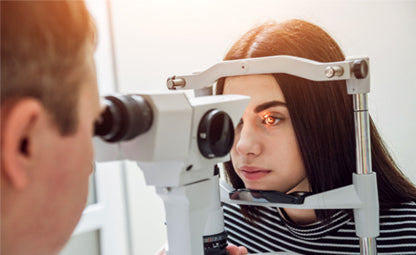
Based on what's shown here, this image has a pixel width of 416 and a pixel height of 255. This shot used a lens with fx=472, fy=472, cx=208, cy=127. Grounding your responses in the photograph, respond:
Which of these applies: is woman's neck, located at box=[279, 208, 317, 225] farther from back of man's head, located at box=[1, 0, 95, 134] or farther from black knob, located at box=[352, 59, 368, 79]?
back of man's head, located at box=[1, 0, 95, 134]

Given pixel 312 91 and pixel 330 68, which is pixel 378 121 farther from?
pixel 330 68

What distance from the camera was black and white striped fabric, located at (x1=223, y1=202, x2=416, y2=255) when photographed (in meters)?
1.04

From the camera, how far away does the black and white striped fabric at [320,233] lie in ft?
3.42

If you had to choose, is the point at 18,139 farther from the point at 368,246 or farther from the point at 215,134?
the point at 368,246

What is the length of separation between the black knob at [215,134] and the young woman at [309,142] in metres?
0.35

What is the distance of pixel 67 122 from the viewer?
0.45 metres

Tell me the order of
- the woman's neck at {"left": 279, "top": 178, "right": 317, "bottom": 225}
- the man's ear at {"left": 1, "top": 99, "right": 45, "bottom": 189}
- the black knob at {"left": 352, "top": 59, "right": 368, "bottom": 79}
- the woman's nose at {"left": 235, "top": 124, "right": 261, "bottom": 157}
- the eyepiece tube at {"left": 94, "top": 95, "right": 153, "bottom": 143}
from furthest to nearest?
1. the woman's neck at {"left": 279, "top": 178, "right": 317, "bottom": 225}
2. the woman's nose at {"left": 235, "top": 124, "right": 261, "bottom": 157}
3. the black knob at {"left": 352, "top": 59, "right": 368, "bottom": 79}
4. the eyepiece tube at {"left": 94, "top": 95, "right": 153, "bottom": 143}
5. the man's ear at {"left": 1, "top": 99, "right": 45, "bottom": 189}

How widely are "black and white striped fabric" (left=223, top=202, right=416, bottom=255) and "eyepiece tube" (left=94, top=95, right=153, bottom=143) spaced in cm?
68

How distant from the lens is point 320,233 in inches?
44.3

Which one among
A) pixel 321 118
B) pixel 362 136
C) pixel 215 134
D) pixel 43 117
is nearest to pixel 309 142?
pixel 321 118

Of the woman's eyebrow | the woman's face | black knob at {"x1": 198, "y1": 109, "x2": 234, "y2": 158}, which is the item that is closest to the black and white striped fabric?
the woman's face

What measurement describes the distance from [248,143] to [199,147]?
1.18 ft

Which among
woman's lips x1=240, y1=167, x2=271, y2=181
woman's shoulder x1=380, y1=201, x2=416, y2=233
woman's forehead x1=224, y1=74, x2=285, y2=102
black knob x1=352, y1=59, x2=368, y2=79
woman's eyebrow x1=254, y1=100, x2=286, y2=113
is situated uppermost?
black knob x1=352, y1=59, x2=368, y2=79

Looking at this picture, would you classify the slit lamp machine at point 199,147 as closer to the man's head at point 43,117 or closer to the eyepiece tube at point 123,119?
the eyepiece tube at point 123,119
